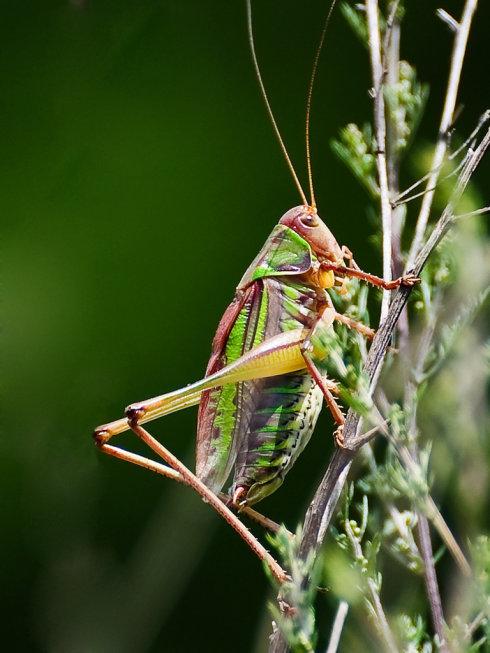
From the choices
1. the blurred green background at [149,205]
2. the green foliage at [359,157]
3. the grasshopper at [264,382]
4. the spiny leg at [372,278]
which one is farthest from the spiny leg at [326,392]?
the blurred green background at [149,205]

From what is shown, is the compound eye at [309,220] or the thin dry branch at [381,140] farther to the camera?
the compound eye at [309,220]

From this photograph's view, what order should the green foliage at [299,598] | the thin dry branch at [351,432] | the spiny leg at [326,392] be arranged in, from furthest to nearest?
the spiny leg at [326,392] → the thin dry branch at [351,432] → the green foliage at [299,598]

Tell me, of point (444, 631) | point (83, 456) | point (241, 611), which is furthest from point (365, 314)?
point (241, 611)

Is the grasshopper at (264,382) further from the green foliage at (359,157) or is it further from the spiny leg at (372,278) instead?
the green foliage at (359,157)

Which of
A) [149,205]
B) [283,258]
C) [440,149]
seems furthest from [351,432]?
→ [149,205]

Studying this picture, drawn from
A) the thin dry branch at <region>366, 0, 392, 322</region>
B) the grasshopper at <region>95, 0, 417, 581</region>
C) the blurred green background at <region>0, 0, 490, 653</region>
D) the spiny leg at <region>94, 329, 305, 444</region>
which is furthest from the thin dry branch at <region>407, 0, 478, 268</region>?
the blurred green background at <region>0, 0, 490, 653</region>

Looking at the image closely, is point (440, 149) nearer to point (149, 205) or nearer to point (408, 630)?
point (408, 630)

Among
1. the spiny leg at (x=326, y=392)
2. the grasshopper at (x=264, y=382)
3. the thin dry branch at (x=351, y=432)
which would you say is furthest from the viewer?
the grasshopper at (x=264, y=382)
